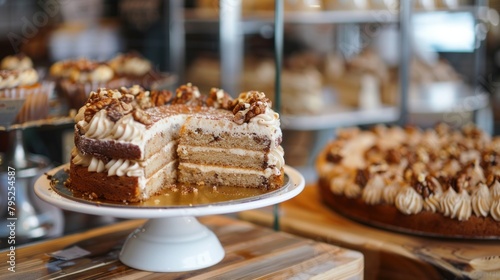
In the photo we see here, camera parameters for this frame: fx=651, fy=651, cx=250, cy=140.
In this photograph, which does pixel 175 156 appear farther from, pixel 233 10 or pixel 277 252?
pixel 233 10

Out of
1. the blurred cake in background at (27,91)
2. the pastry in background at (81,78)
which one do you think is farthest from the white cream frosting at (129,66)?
the blurred cake in background at (27,91)

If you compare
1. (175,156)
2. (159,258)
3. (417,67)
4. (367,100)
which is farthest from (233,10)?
(159,258)

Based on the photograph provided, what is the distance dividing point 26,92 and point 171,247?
2.70 ft

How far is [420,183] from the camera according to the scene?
2.39m

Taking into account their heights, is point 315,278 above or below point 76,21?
below

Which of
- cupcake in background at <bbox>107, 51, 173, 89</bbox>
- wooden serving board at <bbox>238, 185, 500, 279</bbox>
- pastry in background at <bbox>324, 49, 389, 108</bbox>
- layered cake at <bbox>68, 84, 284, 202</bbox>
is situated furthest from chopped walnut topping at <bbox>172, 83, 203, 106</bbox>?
pastry in background at <bbox>324, 49, 389, 108</bbox>

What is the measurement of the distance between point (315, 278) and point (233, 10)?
9.43 feet

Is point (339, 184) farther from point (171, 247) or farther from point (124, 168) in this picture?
point (124, 168)

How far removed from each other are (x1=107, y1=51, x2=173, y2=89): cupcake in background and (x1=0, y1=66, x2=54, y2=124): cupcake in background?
635mm

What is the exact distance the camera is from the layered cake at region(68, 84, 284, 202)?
1.83 m

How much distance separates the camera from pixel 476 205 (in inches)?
90.4

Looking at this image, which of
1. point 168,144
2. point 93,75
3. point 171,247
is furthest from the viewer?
point 93,75

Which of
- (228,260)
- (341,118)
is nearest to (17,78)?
(228,260)

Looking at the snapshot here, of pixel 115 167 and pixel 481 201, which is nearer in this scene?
pixel 115 167
